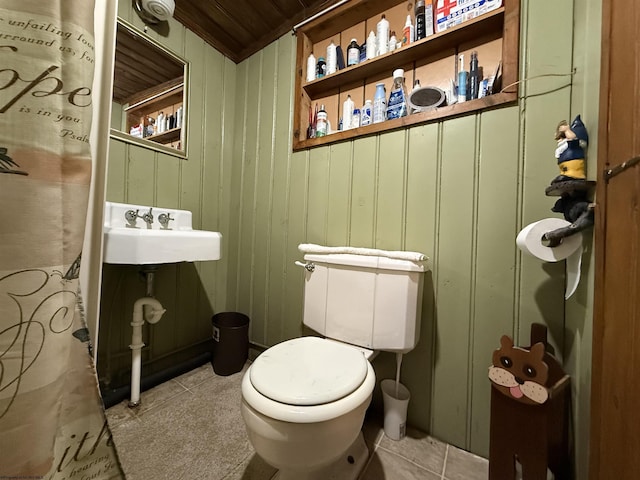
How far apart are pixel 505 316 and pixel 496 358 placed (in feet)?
0.69

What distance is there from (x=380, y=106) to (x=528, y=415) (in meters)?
1.25

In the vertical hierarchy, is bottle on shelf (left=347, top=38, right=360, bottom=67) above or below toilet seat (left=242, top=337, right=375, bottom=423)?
above

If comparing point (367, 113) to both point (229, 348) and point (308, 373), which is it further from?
point (229, 348)

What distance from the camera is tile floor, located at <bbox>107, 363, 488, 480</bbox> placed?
31.8 inches

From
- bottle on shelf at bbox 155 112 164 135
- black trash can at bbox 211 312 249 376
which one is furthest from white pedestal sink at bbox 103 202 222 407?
bottle on shelf at bbox 155 112 164 135

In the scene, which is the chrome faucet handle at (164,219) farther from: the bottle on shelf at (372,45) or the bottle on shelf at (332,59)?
the bottle on shelf at (372,45)

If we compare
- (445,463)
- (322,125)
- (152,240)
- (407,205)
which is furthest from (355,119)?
(445,463)

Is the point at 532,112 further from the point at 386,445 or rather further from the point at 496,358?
the point at 386,445

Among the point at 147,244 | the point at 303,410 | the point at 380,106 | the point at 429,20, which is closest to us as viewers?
the point at 303,410

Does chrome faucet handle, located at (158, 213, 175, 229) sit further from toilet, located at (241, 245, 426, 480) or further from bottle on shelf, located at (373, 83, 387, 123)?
bottle on shelf, located at (373, 83, 387, 123)

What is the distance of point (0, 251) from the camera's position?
32 cm

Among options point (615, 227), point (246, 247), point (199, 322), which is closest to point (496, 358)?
point (615, 227)

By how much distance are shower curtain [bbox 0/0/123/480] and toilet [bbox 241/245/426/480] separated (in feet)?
1.01

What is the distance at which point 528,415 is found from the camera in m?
0.66
